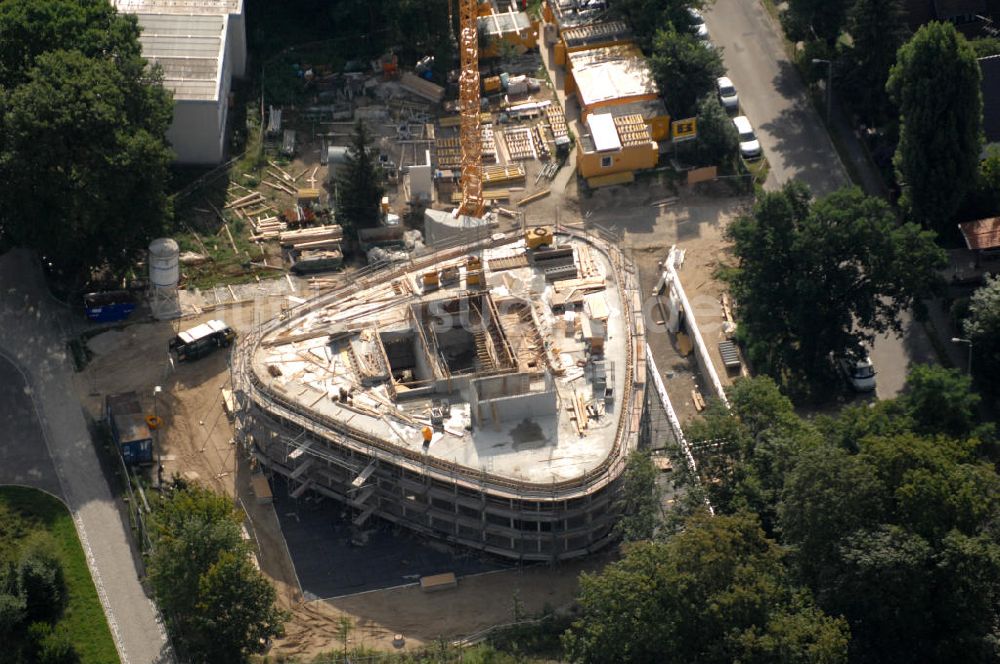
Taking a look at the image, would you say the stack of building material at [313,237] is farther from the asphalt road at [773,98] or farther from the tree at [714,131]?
the asphalt road at [773,98]

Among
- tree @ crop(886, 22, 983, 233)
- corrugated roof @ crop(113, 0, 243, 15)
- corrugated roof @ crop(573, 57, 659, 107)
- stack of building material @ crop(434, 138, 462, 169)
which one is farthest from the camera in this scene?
corrugated roof @ crop(573, 57, 659, 107)

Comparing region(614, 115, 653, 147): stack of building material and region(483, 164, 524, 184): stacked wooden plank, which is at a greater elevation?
region(614, 115, 653, 147): stack of building material

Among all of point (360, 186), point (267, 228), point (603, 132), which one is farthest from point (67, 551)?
point (603, 132)

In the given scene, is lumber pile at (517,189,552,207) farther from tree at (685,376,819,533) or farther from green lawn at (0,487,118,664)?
green lawn at (0,487,118,664)

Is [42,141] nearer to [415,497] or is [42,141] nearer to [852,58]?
[415,497]

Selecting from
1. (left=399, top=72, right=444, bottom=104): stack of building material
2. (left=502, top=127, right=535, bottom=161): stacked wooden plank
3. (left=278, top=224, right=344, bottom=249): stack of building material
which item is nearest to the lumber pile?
(left=502, top=127, right=535, bottom=161): stacked wooden plank

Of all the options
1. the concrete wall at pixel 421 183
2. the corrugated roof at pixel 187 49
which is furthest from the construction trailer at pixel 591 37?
the corrugated roof at pixel 187 49
